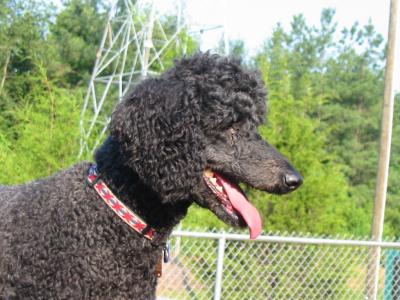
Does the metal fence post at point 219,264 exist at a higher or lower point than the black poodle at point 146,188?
lower

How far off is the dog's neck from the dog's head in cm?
12

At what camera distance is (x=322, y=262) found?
22.6 feet

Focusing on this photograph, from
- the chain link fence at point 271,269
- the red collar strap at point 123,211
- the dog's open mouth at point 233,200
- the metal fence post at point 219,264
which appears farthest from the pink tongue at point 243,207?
the chain link fence at point 271,269

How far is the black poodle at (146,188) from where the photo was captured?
2.52 metres

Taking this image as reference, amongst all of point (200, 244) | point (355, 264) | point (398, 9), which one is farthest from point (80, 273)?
point (398, 9)

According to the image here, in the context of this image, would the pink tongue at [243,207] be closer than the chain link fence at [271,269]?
Yes

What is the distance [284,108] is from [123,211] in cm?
641

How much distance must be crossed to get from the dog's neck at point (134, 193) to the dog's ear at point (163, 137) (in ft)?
0.37

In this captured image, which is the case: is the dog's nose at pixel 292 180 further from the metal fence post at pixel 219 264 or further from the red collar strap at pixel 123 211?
the metal fence post at pixel 219 264

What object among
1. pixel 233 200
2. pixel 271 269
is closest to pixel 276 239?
pixel 271 269

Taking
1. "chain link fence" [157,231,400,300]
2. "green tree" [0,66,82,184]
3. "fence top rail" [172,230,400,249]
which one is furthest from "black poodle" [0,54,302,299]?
"green tree" [0,66,82,184]

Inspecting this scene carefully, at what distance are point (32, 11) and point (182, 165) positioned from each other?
21702mm

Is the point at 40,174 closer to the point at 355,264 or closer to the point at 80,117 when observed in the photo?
the point at 80,117

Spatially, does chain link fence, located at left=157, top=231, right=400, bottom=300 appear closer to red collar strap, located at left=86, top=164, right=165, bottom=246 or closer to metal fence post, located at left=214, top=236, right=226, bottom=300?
metal fence post, located at left=214, top=236, right=226, bottom=300
